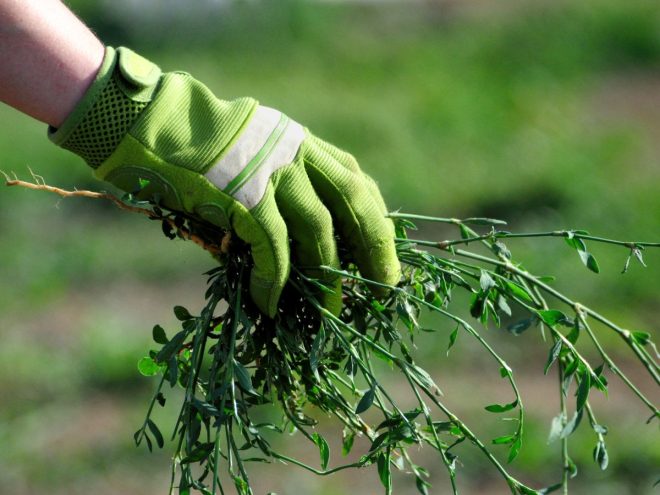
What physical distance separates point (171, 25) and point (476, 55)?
2178 mm

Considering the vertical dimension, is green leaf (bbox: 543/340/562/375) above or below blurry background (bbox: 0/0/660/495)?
above

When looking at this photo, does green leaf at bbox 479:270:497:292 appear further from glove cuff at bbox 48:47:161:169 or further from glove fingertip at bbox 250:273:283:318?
glove cuff at bbox 48:47:161:169

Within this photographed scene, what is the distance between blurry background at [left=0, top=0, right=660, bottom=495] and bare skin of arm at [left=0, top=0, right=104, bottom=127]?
1.31 m

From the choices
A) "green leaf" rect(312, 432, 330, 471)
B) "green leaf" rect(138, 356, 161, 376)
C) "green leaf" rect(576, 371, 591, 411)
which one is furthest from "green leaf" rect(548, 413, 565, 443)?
"green leaf" rect(138, 356, 161, 376)

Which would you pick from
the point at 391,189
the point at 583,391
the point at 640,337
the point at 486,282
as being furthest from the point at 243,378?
the point at 391,189

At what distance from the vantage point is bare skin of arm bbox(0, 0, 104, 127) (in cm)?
187

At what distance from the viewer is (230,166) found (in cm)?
191

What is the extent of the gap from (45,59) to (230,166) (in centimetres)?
37

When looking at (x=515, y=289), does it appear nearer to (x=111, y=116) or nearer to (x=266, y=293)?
(x=266, y=293)

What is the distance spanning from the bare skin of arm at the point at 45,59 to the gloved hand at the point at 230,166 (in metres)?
0.03

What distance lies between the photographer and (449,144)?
6172 millimetres

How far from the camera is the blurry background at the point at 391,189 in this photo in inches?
144

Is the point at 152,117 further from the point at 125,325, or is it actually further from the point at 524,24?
the point at 524,24

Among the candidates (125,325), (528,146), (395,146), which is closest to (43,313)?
(125,325)
